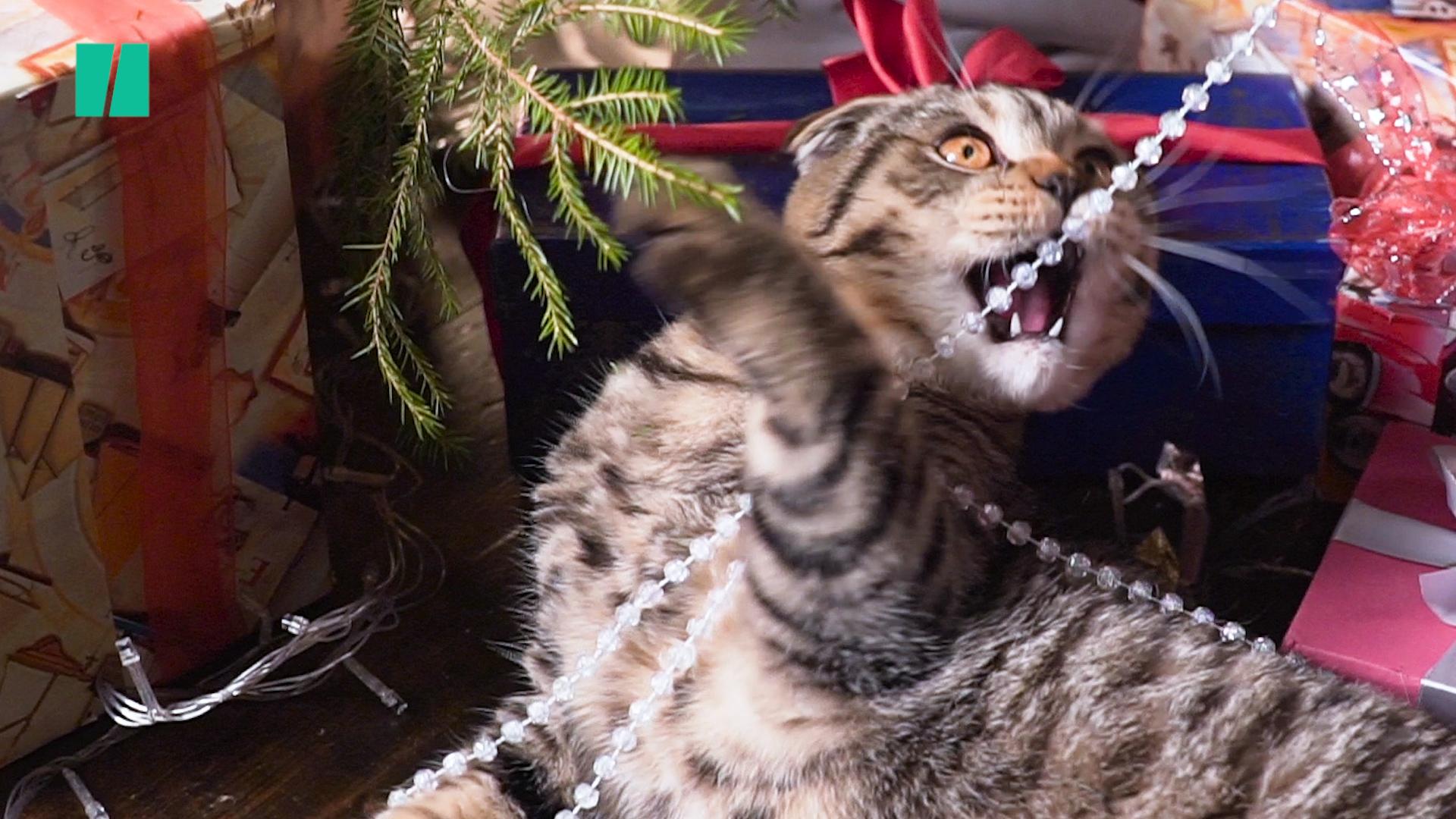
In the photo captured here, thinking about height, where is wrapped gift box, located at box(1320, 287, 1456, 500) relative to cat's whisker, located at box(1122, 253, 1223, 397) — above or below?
below

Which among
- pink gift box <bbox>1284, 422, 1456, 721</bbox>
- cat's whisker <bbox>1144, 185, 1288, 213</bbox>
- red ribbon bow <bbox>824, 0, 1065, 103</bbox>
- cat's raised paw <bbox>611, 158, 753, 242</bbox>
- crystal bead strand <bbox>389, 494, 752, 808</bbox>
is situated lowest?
pink gift box <bbox>1284, 422, 1456, 721</bbox>

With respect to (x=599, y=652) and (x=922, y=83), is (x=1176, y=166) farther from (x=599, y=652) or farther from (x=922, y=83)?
(x=599, y=652)

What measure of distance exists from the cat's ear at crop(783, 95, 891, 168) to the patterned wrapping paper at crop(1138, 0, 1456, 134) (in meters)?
0.33

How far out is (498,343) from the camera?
0.84 metres

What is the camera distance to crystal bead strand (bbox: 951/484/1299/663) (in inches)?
23.6

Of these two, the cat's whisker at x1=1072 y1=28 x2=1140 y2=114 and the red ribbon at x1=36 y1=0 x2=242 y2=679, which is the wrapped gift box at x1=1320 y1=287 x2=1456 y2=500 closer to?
the cat's whisker at x1=1072 y1=28 x2=1140 y2=114

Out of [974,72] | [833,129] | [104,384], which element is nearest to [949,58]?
[974,72]

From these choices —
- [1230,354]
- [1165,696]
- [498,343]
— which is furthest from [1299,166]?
[498,343]

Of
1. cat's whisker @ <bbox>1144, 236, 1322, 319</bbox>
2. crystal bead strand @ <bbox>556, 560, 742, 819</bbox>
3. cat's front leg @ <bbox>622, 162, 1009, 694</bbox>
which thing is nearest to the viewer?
cat's front leg @ <bbox>622, 162, 1009, 694</bbox>

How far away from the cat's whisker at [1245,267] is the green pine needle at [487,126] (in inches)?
9.2

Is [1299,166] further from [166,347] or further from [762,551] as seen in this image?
[166,347]

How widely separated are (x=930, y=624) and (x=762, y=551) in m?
0.08

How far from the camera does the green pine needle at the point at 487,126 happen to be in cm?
59

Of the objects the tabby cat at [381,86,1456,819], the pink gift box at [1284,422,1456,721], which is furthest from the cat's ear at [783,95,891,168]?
the pink gift box at [1284,422,1456,721]
